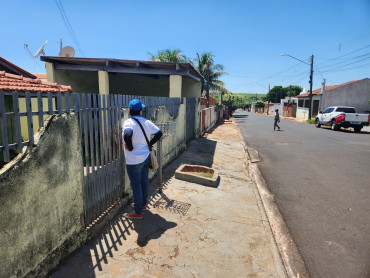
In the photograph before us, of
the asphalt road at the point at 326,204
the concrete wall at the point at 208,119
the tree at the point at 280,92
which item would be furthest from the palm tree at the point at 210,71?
the tree at the point at 280,92

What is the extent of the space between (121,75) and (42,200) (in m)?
10.6

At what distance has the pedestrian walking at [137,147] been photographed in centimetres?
→ 338

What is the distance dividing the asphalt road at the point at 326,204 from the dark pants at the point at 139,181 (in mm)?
2428

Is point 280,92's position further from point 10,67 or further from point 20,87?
point 20,87

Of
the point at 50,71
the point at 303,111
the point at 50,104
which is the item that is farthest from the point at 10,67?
the point at 303,111

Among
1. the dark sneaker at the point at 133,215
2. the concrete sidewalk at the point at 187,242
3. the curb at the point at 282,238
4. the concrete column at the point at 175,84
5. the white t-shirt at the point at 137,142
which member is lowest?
the curb at the point at 282,238

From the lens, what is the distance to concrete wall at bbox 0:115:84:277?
2.02 meters

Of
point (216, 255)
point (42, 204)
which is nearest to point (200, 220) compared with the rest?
point (216, 255)

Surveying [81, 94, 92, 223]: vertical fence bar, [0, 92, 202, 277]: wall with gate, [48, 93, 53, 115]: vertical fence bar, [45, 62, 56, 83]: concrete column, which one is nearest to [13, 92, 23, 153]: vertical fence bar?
[0, 92, 202, 277]: wall with gate

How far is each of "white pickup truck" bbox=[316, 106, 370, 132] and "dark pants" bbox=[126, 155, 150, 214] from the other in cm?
1844

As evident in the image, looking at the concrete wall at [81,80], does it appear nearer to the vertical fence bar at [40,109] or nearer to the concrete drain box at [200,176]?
the concrete drain box at [200,176]

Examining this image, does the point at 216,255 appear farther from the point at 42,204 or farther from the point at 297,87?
the point at 297,87

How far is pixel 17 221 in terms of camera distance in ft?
6.88

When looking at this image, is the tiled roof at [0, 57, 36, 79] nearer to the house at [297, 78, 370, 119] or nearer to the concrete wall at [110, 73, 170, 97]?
the concrete wall at [110, 73, 170, 97]
